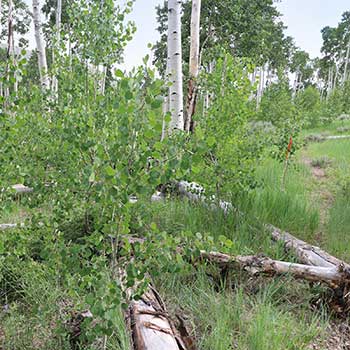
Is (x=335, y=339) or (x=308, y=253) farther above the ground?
(x=308, y=253)

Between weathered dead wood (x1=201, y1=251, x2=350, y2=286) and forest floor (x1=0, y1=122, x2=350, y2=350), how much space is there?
0.10 meters

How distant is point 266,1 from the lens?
591 inches

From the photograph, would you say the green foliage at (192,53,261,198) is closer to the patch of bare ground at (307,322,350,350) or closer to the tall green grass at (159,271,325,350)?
the tall green grass at (159,271,325,350)

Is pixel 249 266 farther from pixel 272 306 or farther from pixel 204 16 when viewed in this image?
pixel 204 16

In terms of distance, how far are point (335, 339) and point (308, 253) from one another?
0.87 metres

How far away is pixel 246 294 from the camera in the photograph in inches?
107

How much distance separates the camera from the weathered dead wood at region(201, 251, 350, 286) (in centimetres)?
258

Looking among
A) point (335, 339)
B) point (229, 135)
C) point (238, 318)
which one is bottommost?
point (335, 339)

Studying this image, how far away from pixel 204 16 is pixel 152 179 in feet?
47.2

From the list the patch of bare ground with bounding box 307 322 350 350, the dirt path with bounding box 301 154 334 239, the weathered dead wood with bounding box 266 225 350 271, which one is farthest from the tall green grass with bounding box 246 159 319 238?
the patch of bare ground with bounding box 307 322 350 350

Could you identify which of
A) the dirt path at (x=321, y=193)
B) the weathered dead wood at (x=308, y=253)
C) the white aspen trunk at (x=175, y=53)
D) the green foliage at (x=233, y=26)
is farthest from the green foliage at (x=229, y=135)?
the green foliage at (x=233, y=26)

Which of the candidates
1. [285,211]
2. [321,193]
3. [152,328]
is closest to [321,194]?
[321,193]

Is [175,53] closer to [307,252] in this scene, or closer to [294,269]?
[307,252]

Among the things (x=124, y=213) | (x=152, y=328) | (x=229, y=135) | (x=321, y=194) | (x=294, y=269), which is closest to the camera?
(x=124, y=213)
